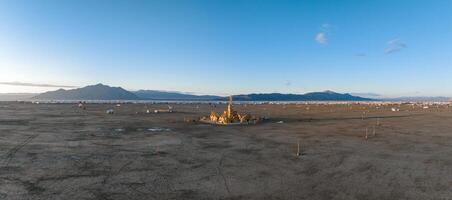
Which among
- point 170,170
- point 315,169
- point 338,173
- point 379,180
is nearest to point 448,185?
point 379,180

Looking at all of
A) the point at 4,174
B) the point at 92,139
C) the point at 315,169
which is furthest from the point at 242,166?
the point at 92,139

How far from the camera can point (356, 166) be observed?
17.5 meters

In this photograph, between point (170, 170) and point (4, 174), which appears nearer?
point (4, 174)

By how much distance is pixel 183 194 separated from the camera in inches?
502

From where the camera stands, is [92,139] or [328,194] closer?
[328,194]

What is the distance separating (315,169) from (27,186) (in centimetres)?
1154

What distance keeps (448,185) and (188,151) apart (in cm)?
1312

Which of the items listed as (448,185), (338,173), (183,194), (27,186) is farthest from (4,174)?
(448,185)

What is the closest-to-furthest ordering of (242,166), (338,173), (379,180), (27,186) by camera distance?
(27,186), (379,180), (338,173), (242,166)

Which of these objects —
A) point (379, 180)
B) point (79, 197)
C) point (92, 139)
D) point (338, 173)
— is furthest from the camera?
point (92, 139)

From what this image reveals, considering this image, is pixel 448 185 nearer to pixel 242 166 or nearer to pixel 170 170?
pixel 242 166

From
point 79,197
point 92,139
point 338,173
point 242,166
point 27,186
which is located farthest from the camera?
point 92,139

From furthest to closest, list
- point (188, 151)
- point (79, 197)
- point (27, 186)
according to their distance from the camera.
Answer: point (188, 151) → point (27, 186) → point (79, 197)

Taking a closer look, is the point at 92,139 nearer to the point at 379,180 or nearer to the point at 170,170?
the point at 170,170
